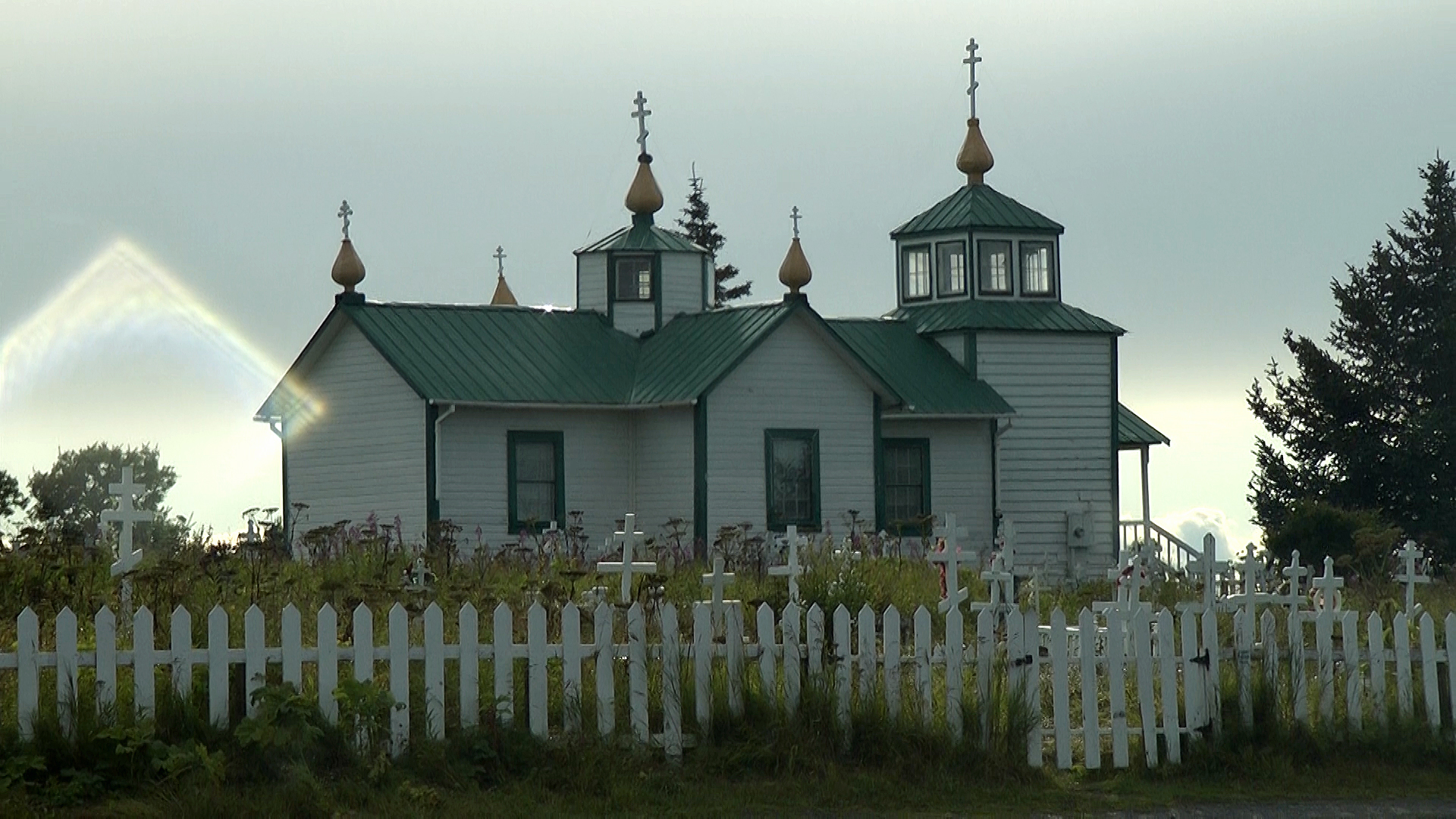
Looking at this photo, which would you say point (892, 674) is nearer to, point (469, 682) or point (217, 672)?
point (469, 682)

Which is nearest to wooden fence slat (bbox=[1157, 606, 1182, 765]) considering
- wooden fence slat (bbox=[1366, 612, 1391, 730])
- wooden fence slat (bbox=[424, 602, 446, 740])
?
wooden fence slat (bbox=[1366, 612, 1391, 730])

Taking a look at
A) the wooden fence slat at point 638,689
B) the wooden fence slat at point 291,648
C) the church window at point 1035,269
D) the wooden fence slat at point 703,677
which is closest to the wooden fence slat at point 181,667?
the wooden fence slat at point 291,648

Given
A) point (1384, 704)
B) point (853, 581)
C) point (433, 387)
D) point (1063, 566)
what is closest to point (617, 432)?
point (433, 387)

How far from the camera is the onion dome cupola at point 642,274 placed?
34.1 meters

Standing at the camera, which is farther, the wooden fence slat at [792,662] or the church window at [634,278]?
the church window at [634,278]

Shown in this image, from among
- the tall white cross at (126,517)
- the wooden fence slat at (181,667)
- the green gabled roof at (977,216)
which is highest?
the green gabled roof at (977,216)

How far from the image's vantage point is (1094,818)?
512 inches

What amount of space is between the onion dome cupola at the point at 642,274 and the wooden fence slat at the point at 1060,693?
2008 cm

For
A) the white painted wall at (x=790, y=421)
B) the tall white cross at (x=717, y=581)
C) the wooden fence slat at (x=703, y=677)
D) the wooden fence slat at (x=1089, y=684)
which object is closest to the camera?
the wooden fence slat at (x=703, y=677)

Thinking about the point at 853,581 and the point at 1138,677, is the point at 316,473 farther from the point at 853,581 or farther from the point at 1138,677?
the point at 1138,677

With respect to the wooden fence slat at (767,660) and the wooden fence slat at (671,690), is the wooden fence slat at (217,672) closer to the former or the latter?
the wooden fence slat at (671,690)

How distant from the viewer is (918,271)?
3669 cm

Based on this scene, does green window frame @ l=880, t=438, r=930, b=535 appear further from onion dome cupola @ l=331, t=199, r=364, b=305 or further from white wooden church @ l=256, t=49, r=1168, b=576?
onion dome cupola @ l=331, t=199, r=364, b=305

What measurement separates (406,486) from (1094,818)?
1838 centimetres
